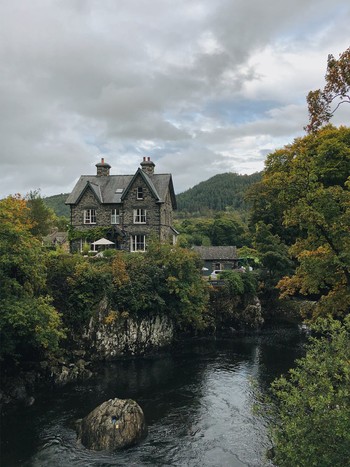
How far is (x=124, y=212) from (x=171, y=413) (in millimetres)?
34139

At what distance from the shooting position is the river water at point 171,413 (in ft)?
61.2

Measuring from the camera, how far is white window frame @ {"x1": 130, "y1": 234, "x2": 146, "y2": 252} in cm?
5347

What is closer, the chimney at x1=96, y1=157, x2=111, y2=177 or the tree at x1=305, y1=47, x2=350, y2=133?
the tree at x1=305, y1=47, x2=350, y2=133

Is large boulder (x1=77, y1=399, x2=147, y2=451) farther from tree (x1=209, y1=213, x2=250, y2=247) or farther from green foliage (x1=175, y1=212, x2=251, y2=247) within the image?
tree (x1=209, y1=213, x2=250, y2=247)

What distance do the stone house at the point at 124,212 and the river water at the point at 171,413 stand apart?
66.8 ft

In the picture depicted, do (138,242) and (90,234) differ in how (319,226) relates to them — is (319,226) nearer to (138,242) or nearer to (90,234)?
(138,242)

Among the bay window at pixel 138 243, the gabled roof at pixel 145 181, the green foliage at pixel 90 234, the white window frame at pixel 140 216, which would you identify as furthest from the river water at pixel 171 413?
the gabled roof at pixel 145 181

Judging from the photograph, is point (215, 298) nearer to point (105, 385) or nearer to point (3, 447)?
point (105, 385)

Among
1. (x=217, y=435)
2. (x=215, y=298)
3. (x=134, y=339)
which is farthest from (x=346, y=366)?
(x=215, y=298)

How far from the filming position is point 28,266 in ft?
78.9

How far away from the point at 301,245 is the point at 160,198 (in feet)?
102

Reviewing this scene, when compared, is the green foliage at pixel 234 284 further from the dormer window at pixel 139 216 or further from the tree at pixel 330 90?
the tree at pixel 330 90

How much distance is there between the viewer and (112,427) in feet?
65.7

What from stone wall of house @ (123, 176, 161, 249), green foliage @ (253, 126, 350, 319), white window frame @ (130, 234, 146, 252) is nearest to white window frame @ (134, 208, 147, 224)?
stone wall of house @ (123, 176, 161, 249)
